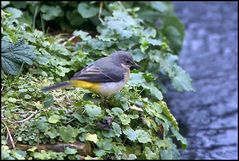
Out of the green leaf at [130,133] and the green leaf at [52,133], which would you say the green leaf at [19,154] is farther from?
the green leaf at [130,133]

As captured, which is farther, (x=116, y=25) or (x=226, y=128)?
(x=226, y=128)

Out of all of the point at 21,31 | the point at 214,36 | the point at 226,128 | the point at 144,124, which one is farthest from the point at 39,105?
the point at 214,36

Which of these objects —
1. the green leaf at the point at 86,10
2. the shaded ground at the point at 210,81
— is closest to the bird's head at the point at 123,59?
the shaded ground at the point at 210,81

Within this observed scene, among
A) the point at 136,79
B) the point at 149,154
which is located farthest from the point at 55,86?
the point at 136,79

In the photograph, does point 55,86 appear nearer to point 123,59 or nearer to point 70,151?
point 70,151

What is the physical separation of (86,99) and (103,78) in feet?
0.87

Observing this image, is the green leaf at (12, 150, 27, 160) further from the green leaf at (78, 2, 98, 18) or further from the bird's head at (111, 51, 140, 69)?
the green leaf at (78, 2, 98, 18)

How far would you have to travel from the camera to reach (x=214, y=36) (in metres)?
12.0

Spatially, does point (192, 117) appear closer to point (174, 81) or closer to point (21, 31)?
point (174, 81)

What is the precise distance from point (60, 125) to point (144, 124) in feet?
2.87

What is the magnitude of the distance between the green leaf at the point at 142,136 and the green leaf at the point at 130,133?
0.14ft

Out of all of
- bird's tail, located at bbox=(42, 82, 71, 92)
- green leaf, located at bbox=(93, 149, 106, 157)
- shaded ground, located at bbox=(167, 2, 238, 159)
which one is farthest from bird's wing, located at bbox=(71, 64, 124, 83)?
shaded ground, located at bbox=(167, 2, 238, 159)

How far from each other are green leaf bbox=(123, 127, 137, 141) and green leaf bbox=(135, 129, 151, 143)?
1.7 inches

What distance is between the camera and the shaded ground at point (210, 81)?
8297 mm
